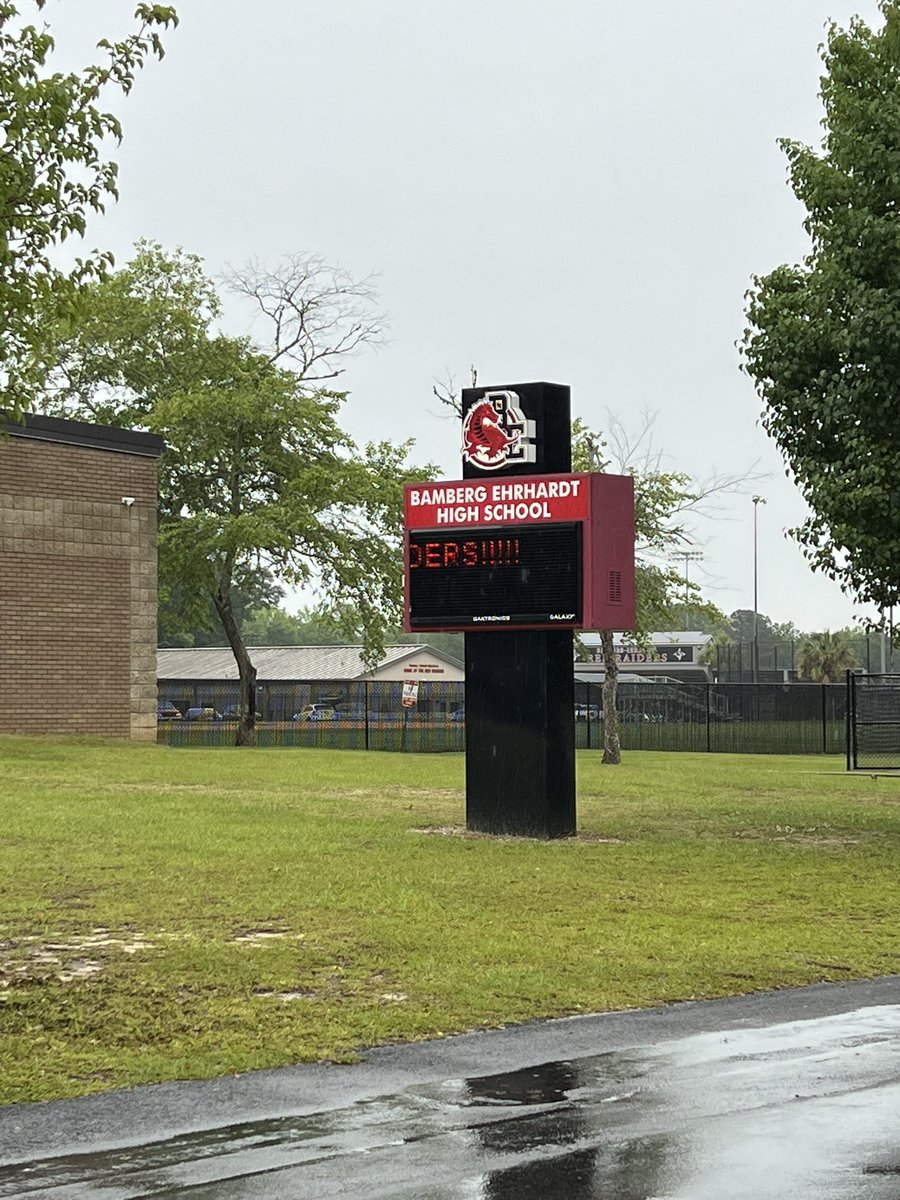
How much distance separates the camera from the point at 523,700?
21.3 metres

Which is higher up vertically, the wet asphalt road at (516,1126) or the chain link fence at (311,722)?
the chain link fence at (311,722)

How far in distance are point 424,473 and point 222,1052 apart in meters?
42.0

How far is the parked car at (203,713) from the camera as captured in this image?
5289cm

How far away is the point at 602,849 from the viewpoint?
1980cm

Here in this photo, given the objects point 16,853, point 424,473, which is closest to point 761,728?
point 424,473

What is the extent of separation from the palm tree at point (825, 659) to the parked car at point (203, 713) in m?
48.8

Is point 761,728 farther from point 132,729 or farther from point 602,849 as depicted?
point 602,849

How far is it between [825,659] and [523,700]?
259 ft

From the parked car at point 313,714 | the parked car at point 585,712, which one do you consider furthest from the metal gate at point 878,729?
the parked car at point 313,714

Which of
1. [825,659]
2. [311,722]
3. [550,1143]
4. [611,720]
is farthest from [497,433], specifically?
[825,659]

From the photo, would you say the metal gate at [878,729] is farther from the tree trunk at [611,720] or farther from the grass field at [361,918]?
the grass field at [361,918]

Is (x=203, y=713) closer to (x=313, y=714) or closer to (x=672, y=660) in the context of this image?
(x=313, y=714)

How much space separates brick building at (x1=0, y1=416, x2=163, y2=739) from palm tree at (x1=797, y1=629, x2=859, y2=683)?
6171 centimetres

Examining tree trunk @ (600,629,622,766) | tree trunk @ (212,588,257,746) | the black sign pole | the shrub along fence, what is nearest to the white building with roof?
the shrub along fence
